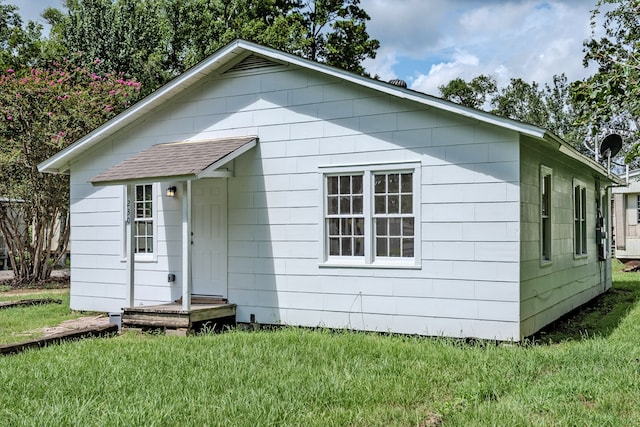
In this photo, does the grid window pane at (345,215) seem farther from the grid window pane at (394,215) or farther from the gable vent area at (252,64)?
the gable vent area at (252,64)

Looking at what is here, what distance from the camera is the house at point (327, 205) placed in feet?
27.1

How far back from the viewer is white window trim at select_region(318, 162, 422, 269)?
8.63 m

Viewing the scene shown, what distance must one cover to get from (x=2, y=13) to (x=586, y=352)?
28158mm

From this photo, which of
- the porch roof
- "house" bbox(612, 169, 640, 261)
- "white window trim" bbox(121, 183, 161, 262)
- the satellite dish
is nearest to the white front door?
the porch roof

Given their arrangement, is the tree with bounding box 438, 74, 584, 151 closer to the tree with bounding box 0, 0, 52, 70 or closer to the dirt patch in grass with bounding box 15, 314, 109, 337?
the tree with bounding box 0, 0, 52, 70

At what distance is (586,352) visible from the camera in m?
7.27

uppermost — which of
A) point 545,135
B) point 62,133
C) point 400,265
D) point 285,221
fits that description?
point 62,133

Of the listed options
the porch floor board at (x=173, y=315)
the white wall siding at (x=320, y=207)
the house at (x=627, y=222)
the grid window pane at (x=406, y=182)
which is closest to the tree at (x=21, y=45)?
the white wall siding at (x=320, y=207)

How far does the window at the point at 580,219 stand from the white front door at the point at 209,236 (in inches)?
262

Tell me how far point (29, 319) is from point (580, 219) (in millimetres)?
10690

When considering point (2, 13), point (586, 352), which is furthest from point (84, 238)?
point (2, 13)

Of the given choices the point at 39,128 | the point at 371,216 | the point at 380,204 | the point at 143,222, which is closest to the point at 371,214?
the point at 371,216

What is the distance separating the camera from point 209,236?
33.6ft

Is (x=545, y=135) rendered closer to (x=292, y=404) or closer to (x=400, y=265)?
(x=400, y=265)
